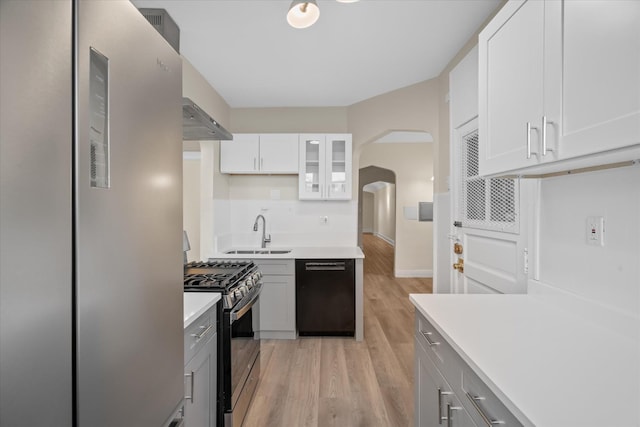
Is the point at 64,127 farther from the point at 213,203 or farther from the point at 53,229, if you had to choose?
the point at 213,203

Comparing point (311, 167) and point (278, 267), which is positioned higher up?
point (311, 167)

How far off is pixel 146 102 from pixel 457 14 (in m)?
2.20

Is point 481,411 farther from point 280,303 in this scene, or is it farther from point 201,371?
point 280,303

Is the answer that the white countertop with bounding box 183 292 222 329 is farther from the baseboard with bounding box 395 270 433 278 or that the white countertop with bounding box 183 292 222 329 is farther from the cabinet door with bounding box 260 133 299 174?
the baseboard with bounding box 395 270 433 278

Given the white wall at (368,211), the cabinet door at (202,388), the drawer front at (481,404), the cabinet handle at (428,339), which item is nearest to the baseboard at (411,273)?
the cabinet handle at (428,339)

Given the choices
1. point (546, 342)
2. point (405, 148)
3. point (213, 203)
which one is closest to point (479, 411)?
point (546, 342)

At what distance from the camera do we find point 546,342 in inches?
43.3

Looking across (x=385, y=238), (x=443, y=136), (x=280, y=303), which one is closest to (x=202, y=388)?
(x=280, y=303)

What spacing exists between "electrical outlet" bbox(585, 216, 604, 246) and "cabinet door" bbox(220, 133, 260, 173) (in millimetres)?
3026

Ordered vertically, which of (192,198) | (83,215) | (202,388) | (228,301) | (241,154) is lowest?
(202,388)

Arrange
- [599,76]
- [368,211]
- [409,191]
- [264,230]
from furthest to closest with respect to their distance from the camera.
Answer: [368,211]
[409,191]
[264,230]
[599,76]

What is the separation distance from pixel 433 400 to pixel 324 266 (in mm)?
1965

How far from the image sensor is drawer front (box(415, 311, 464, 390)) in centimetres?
114

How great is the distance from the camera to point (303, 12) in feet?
6.28
